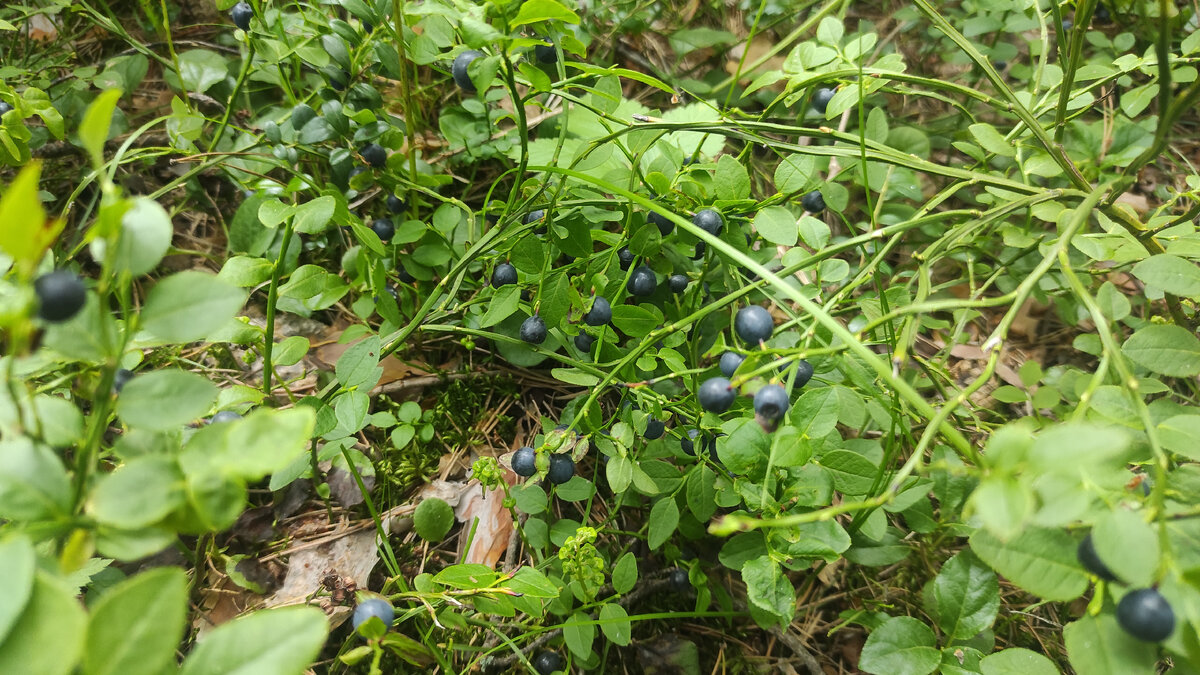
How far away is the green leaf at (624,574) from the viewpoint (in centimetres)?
142

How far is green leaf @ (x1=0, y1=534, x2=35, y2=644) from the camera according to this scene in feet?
1.95

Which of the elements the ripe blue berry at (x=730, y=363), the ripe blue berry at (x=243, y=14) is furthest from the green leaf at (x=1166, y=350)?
the ripe blue berry at (x=243, y=14)

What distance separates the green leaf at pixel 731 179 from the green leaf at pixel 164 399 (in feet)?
3.39

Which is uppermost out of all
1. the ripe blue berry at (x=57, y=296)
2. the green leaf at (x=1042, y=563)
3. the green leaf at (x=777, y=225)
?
the ripe blue berry at (x=57, y=296)

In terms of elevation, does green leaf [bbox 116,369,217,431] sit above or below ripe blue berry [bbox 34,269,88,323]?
below

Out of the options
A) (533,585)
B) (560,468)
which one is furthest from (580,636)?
(560,468)

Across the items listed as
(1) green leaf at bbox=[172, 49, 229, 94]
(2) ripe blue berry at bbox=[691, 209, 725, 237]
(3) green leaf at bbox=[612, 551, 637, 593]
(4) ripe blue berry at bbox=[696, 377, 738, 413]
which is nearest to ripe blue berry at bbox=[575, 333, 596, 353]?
(2) ripe blue berry at bbox=[691, 209, 725, 237]

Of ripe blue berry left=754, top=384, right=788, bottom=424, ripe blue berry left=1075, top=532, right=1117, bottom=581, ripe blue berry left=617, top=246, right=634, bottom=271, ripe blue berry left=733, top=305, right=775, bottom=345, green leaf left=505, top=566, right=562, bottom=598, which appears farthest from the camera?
ripe blue berry left=617, top=246, right=634, bottom=271

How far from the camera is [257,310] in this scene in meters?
2.01

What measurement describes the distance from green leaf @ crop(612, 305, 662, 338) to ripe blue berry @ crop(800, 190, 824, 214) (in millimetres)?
708

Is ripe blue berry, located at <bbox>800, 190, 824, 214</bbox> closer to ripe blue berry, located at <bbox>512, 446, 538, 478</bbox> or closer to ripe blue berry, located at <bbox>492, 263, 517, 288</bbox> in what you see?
ripe blue berry, located at <bbox>492, 263, 517, 288</bbox>

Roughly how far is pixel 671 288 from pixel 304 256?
1.10 m

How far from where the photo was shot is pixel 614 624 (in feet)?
4.61

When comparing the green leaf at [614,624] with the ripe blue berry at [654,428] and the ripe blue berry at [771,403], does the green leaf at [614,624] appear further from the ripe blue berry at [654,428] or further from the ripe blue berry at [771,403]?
the ripe blue berry at [771,403]
